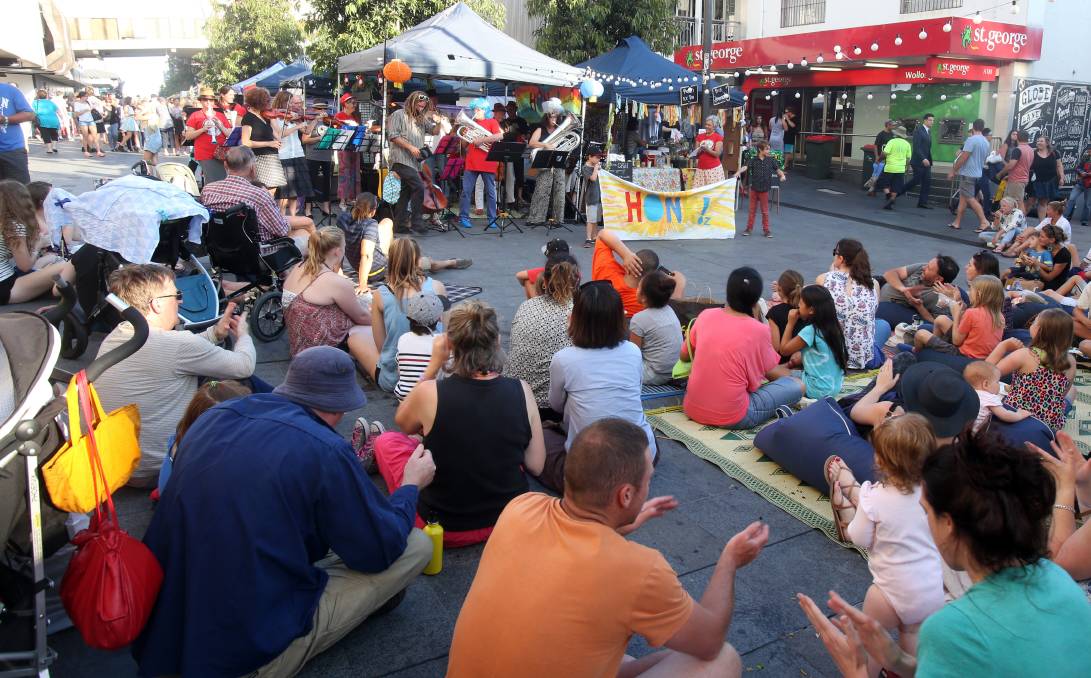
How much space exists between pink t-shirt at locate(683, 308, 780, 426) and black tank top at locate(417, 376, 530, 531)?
1899 mm

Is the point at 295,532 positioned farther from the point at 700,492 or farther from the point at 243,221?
the point at 243,221

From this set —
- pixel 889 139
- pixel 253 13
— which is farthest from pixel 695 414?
pixel 253 13

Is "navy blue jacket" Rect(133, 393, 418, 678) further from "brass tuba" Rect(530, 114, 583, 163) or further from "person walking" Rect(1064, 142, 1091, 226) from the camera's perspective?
"person walking" Rect(1064, 142, 1091, 226)

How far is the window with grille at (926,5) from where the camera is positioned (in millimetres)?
19469

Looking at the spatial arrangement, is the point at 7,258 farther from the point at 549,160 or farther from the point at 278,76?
the point at 278,76

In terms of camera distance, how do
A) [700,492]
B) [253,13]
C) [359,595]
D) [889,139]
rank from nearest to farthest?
[359,595], [700,492], [889,139], [253,13]

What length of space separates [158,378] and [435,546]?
1684mm

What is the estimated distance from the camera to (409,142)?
1162 centimetres

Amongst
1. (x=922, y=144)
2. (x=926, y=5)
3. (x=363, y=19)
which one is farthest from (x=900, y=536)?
(x=926, y=5)

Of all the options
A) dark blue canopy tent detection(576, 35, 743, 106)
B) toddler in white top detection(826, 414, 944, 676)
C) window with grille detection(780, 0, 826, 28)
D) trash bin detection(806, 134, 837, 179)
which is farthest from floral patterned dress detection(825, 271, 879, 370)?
window with grille detection(780, 0, 826, 28)

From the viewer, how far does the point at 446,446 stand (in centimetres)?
367

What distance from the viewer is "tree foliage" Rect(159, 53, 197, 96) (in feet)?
202

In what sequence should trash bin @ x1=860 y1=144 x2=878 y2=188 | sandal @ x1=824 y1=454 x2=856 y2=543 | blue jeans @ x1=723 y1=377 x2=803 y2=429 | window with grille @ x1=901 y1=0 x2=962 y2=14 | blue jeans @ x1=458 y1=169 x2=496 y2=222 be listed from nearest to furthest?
1. sandal @ x1=824 y1=454 x2=856 y2=543
2. blue jeans @ x1=723 y1=377 x2=803 y2=429
3. blue jeans @ x1=458 y1=169 x2=496 y2=222
4. window with grille @ x1=901 y1=0 x2=962 y2=14
5. trash bin @ x1=860 y1=144 x2=878 y2=188

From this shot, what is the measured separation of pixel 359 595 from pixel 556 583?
48.5 inches
